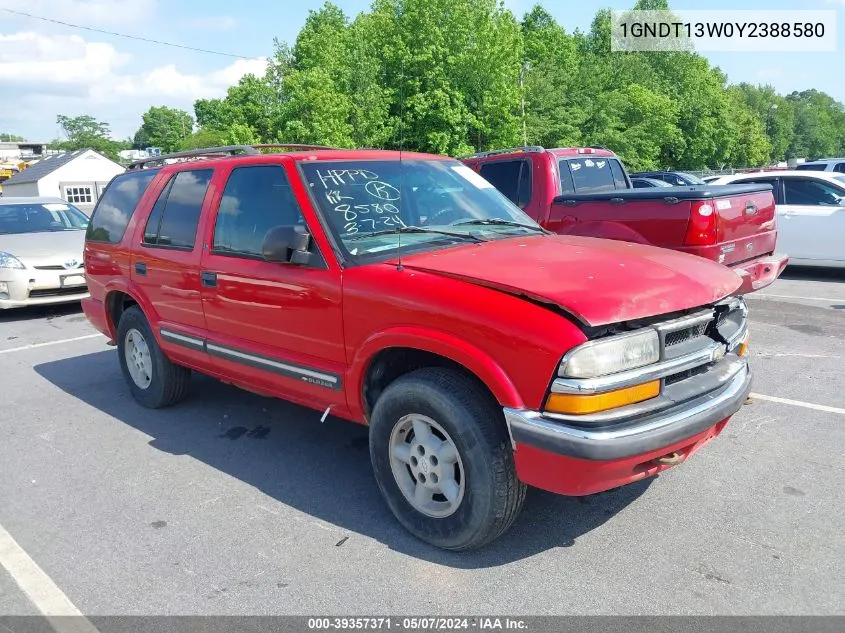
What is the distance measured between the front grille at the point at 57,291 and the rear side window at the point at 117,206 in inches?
164

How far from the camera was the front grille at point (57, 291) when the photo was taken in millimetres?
9617

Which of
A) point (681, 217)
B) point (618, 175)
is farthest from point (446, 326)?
point (618, 175)

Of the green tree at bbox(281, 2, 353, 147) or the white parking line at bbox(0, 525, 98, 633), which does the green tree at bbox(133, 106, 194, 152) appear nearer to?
the green tree at bbox(281, 2, 353, 147)

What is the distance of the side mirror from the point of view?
3.68 meters

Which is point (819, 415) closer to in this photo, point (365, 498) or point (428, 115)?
point (365, 498)

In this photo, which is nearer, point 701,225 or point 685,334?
point 685,334

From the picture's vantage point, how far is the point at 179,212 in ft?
16.4

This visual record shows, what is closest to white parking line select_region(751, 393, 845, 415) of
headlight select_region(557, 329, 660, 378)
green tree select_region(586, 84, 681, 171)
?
headlight select_region(557, 329, 660, 378)

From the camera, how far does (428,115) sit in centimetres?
3394

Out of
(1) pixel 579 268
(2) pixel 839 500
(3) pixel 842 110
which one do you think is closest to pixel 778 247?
(2) pixel 839 500

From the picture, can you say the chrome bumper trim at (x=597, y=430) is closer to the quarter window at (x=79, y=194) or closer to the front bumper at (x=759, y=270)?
the front bumper at (x=759, y=270)

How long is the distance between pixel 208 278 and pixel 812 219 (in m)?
9.70

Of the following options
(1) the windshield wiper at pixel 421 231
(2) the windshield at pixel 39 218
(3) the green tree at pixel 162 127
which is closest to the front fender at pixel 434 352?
(1) the windshield wiper at pixel 421 231

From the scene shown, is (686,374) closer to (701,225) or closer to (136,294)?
(701,225)
